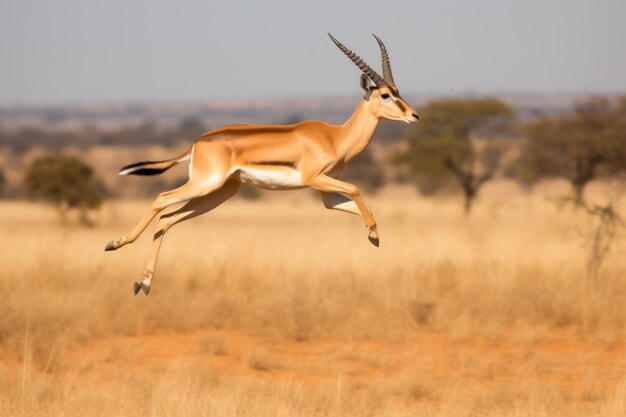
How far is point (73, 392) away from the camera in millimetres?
9453

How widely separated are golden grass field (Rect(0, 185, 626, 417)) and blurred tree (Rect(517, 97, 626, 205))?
2.84 meters

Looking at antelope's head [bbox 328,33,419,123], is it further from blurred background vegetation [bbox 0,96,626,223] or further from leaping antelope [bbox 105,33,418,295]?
blurred background vegetation [bbox 0,96,626,223]

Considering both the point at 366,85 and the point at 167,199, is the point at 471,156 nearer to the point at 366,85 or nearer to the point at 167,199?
the point at 366,85

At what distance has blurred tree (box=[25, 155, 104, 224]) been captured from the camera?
28062mm

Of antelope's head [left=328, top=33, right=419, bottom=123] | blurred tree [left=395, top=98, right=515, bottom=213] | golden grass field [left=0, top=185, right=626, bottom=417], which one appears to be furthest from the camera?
blurred tree [left=395, top=98, right=515, bottom=213]

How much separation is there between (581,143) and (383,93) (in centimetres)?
1702

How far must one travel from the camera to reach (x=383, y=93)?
25.6ft

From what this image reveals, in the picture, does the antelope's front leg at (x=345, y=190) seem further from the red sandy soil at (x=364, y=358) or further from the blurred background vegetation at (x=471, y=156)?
the blurred background vegetation at (x=471, y=156)

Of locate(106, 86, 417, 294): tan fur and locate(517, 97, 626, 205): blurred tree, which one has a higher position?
locate(517, 97, 626, 205): blurred tree

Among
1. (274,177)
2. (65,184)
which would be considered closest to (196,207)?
(274,177)

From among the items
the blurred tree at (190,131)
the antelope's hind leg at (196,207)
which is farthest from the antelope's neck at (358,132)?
the blurred tree at (190,131)

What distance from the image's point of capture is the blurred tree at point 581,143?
2244cm

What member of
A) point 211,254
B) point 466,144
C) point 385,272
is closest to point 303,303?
point 385,272

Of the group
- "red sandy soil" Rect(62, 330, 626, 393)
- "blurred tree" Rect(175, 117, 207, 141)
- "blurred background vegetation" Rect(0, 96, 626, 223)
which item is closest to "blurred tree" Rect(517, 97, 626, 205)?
"blurred background vegetation" Rect(0, 96, 626, 223)
